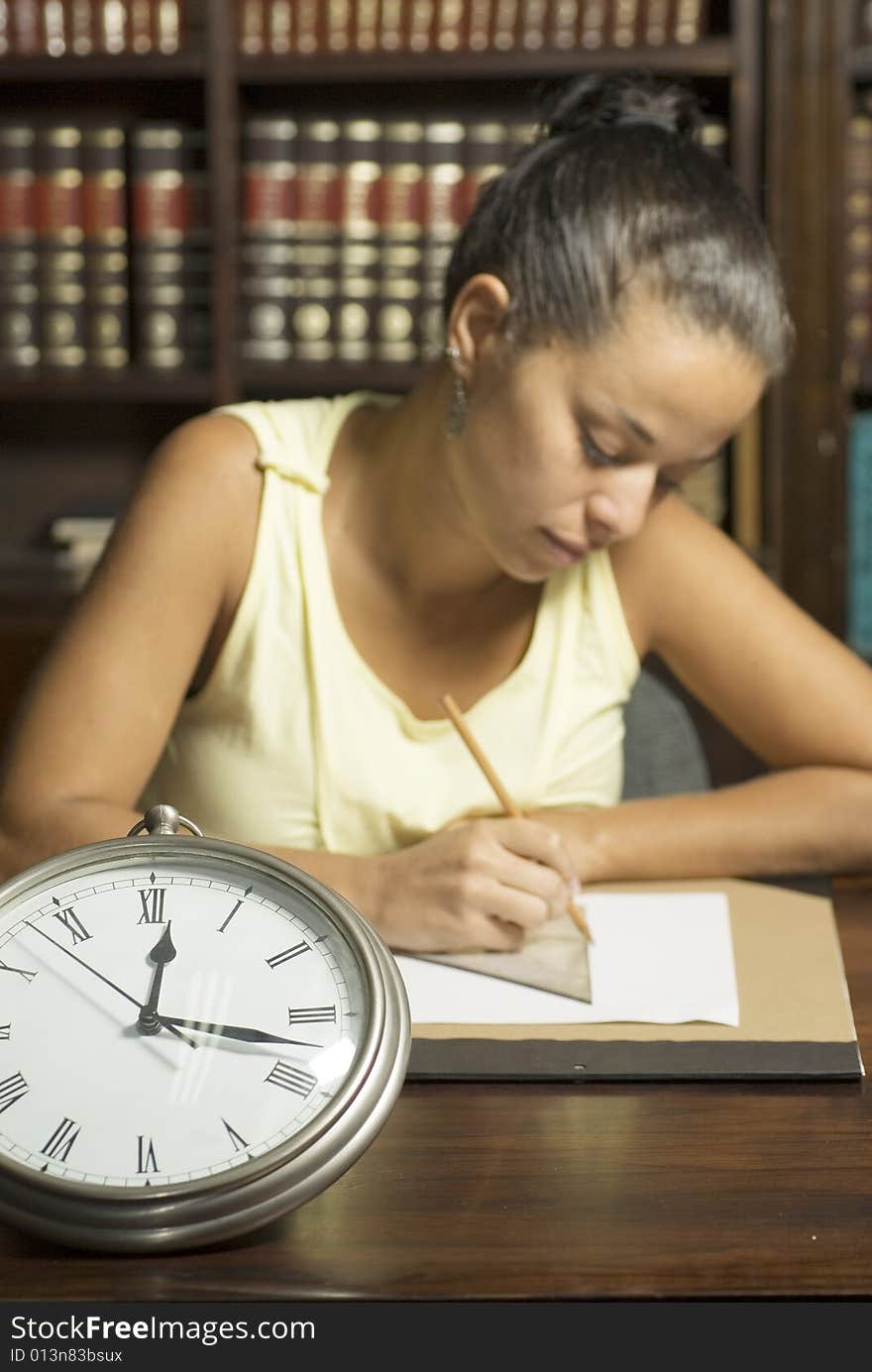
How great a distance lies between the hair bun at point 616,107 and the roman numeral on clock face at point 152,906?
0.81 metres

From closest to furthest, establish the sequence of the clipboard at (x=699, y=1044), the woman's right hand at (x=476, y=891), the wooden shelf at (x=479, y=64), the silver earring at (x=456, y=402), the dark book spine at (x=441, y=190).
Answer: the clipboard at (x=699, y=1044), the woman's right hand at (x=476, y=891), the silver earring at (x=456, y=402), the wooden shelf at (x=479, y=64), the dark book spine at (x=441, y=190)

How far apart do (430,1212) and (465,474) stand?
0.72m

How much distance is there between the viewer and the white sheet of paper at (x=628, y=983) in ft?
3.12

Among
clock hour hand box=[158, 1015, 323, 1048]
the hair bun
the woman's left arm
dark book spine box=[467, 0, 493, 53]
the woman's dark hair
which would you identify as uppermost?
dark book spine box=[467, 0, 493, 53]

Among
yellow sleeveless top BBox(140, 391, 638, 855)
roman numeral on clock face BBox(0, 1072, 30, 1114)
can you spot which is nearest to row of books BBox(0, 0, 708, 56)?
yellow sleeveless top BBox(140, 391, 638, 855)

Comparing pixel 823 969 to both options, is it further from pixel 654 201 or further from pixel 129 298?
pixel 129 298

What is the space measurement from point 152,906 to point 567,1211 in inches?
9.6

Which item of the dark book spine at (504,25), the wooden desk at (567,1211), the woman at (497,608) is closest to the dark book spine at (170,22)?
the dark book spine at (504,25)

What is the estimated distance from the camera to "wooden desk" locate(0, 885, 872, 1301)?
2.18ft

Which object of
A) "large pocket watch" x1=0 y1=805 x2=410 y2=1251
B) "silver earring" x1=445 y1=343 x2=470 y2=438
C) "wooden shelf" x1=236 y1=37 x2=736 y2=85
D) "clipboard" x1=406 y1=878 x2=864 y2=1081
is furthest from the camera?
"wooden shelf" x1=236 y1=37 x2=736 y2=85

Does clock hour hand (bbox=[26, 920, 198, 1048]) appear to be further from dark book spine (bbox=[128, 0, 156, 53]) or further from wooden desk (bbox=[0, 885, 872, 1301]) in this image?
dark book spine (bbox=[128, 0, 156, 53])

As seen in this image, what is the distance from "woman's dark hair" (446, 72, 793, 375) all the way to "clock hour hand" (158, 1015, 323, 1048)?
0.65 metres

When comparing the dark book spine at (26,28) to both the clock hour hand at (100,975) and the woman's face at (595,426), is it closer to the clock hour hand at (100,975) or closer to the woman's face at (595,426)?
the woman's face at (595,426)

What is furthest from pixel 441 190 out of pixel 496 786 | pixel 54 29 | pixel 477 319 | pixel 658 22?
pixel 496 786
